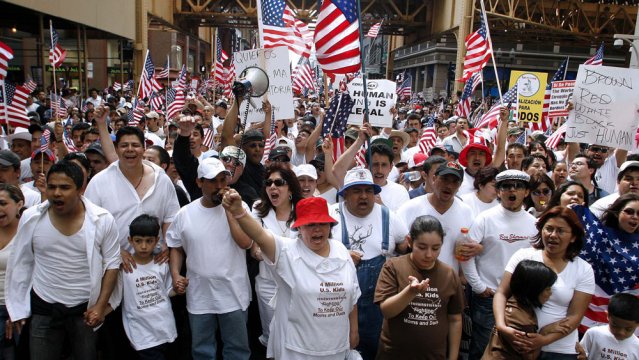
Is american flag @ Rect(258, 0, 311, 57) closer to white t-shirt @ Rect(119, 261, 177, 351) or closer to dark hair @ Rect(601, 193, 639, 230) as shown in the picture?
white t-shirt @ Rect(119, 261, 177, 351)

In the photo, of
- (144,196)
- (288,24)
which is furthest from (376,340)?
(288,24)

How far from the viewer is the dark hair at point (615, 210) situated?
3.89 meters

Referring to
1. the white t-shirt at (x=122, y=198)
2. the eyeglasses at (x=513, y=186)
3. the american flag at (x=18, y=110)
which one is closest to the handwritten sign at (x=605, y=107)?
the eyeglasses at (x=513, y=186)

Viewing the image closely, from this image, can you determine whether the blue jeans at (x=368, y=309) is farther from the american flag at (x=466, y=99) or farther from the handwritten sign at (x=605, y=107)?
the american flag at (x=466, y=99)

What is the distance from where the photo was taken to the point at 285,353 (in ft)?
10.9

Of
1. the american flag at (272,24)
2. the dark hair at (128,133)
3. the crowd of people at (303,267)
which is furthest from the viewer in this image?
the american flag at (272,24)

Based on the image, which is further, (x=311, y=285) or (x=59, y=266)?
(x=59, y=266)

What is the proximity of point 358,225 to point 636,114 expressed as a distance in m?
4.47

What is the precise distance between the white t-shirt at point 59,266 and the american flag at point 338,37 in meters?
3.31

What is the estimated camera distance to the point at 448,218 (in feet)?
13.9

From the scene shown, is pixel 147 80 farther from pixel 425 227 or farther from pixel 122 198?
pixel 425 227

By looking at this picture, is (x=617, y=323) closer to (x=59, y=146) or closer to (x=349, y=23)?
(x=349, y=23)

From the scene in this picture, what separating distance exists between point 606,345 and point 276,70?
4784 millimetres

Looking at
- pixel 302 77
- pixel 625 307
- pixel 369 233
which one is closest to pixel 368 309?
pixel 369 233
